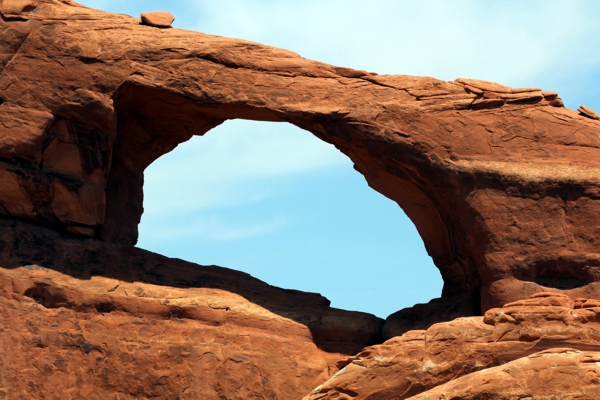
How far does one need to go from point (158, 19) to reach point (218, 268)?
4.41m

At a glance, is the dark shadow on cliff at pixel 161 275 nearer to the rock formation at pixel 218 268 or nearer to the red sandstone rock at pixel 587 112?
the rock formation at pixel 218 268

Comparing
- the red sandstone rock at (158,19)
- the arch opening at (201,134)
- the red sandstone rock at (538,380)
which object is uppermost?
the red sandstone rock at (158,19)

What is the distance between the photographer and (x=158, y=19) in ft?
59.6

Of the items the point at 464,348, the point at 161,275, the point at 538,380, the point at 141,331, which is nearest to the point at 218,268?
the point at 161,275

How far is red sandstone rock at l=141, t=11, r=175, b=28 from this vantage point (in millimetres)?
18078

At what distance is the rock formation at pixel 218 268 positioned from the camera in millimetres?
16156

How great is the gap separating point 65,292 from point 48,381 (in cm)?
149

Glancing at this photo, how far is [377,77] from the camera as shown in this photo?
1780 centimetres

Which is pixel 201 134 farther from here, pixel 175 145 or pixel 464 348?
pixel 464 348

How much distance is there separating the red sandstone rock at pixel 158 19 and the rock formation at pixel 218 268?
5.8 inches

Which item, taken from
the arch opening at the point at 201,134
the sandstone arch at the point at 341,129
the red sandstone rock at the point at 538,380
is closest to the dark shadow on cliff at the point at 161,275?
the sandstone arch at the point at 341,129

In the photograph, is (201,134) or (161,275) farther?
(201,134)

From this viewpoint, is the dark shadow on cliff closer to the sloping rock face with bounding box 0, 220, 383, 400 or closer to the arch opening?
the sloping rock face with bounding box 0, 220, 383, 400

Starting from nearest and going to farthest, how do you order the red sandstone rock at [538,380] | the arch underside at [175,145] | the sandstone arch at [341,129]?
the red sandstone rock at [538,380], the sandstone arch at [341,129], the arch underside at [175,145]
